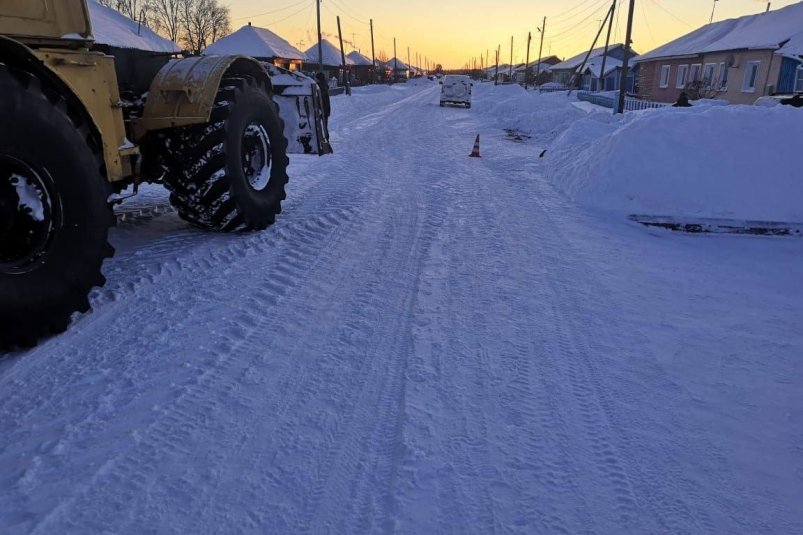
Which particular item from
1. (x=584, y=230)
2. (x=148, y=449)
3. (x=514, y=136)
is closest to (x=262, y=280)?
(x=148, y=449)

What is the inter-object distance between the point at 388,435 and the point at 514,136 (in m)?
16.0

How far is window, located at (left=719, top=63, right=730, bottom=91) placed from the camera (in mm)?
30062

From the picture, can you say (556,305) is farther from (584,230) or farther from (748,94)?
(748,94)

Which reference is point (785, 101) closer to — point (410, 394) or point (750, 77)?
point (750, 77)

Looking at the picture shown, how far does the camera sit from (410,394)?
3.02 meters

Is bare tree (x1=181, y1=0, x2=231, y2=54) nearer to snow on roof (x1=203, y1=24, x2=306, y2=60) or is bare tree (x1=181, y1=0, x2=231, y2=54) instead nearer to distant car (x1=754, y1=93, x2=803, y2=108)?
snow on roof (x1=203, y1=24, x2=306, y2=60)

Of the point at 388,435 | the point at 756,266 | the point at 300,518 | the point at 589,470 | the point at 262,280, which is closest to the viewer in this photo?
the point at 300,518

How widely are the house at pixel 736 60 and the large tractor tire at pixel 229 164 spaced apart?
2551 centimetres

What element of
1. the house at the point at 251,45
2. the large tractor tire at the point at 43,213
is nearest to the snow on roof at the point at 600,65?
the house at the point at 251,45

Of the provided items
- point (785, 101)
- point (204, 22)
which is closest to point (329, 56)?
point (204, 22)

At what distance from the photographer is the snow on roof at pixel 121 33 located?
4821 millimetres

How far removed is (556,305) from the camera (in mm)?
4238

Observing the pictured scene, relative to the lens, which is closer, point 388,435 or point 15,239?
point 388,435

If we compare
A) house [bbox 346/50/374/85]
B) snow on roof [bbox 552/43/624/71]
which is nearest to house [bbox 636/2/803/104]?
snow on roof [bbox 552/43/624/71]
